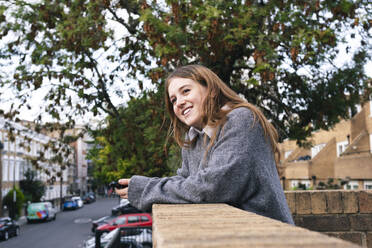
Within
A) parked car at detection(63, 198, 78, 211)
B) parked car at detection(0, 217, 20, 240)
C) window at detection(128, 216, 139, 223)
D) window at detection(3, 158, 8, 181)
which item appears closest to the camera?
window at detection(128, 216, 139, 223)

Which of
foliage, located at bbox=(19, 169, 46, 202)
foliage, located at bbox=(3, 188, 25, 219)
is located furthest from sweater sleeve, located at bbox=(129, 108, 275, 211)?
foliage, located at bbox=(19, 169, 46, 202)

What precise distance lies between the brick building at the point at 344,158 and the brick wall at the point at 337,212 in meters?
15.4

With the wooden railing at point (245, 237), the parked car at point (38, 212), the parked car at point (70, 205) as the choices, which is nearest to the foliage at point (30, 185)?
the parked car at point (38, 212)

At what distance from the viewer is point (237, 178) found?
1892 millimetres

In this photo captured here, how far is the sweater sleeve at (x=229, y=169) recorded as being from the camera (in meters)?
1.90

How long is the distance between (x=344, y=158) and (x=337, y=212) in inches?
1028

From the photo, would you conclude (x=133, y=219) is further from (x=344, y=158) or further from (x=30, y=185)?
(x=30, y=185)

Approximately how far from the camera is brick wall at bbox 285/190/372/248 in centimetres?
418

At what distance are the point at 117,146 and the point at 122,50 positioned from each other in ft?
8.34

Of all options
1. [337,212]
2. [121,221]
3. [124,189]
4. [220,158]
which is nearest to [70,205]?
[121,221]

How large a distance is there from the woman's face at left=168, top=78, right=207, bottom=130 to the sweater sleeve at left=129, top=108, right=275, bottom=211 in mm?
301

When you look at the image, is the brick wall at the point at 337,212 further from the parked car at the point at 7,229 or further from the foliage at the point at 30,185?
the foliage at the point at 30,185

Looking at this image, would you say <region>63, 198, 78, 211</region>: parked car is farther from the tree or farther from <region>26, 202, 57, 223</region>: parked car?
the tree

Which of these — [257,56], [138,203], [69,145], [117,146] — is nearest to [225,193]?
[138,203]
